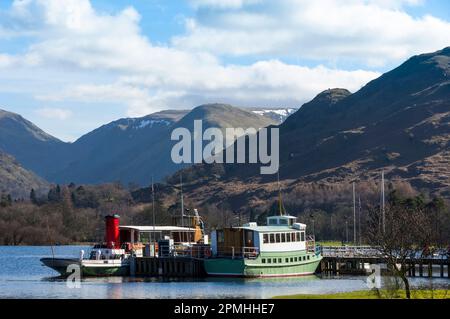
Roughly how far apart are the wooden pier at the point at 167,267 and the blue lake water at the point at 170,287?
4.30 meters

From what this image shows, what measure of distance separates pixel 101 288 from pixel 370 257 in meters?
41.4

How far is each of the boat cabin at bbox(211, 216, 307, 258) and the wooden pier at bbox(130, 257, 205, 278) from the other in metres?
2.88

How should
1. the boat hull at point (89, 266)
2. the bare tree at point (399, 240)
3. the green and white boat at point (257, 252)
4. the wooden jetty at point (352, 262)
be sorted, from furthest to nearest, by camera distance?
1. the wooden jetty at point (352, 262)
2. the boat hull at point (89, 266)
3. the green and white boat at point (257, 252)
4. the bare tree at point (399, 240)

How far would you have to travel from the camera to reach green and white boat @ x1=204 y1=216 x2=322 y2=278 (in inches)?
4070

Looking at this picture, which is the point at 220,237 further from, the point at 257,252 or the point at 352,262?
the point at 352,262

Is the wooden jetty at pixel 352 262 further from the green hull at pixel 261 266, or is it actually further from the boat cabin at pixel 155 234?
the boat cabin at pixel 155 234

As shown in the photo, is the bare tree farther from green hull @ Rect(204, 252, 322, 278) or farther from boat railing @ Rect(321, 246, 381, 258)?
boat railing @ Rect(321, 246, 381, 258)

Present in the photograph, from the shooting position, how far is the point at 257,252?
10431 cm

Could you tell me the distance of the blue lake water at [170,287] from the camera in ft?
266

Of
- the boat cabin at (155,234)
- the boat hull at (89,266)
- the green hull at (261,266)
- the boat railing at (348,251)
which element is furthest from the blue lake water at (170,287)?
the boat railing at (348,251)

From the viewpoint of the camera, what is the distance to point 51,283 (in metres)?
97.9

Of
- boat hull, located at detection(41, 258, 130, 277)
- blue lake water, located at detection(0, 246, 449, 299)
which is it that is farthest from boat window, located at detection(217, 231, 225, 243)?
boat hull, located at detection(41, 258, 130, 277)
